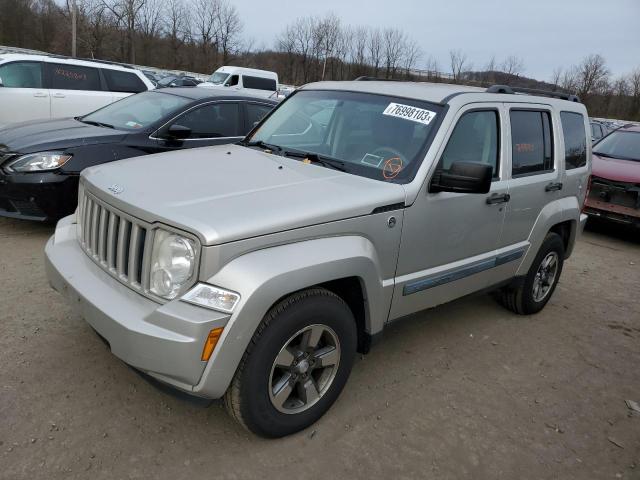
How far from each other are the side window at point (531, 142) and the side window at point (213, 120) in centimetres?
354

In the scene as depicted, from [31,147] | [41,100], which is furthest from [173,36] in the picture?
[31,147]

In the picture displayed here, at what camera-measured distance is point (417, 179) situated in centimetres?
304

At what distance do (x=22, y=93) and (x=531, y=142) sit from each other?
8204 millimetres

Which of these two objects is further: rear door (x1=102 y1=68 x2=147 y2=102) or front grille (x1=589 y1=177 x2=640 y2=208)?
rear door (x1=102 y1=68 x2=147 y2=102)

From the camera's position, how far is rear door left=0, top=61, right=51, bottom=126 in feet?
27.9

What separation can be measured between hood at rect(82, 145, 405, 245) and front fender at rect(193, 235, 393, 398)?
0.39 feet

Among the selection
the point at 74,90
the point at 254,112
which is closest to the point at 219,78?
the point at 74,90

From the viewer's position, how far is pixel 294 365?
270 centimetres

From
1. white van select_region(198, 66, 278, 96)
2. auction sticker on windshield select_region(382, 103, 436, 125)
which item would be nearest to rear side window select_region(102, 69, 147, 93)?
auction sticker on windshield select_region(382, 103, 436, 125)

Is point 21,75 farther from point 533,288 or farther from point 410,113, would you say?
point 533,288

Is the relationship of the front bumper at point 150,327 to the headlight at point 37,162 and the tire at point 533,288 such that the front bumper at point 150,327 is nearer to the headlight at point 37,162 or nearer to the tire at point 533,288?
the headlight at point 37,162

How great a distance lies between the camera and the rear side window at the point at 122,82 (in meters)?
9.41

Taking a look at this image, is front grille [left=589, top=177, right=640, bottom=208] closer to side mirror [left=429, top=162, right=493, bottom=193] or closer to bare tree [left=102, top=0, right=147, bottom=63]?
side mirror [left=429, top=162, right=493, bottom=193]

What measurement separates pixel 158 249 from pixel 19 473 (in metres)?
1.20
